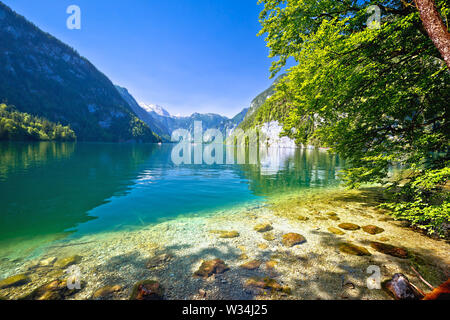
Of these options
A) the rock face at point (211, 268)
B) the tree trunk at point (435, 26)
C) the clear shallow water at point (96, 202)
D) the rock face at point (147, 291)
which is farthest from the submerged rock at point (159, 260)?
the tree trunk at point (435, 26)

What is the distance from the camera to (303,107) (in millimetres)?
8969

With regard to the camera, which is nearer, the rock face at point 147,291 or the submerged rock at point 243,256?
the rock face at point 147,291

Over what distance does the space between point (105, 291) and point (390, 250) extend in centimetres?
1035

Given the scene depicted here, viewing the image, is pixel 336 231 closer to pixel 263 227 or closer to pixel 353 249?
pixel 353 249

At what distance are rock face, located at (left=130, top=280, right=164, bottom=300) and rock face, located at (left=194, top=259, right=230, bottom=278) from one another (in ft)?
4.03

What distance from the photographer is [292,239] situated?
27.2 ft

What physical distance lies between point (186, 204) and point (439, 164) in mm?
14955

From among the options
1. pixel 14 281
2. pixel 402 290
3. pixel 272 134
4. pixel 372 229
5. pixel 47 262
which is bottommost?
pixel 47 262

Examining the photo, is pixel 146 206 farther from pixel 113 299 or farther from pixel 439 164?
pixel 439 164

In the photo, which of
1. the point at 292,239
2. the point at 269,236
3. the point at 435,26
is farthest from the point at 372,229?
the point at 435,26

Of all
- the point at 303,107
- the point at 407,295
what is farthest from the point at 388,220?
the point at 303,107

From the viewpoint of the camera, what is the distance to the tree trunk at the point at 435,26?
403cm

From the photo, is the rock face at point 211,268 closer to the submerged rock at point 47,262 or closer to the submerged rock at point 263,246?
the submerged rock at point 263,246

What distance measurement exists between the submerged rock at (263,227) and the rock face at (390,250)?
4.43 metres
